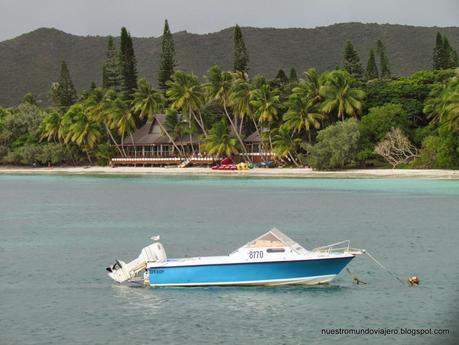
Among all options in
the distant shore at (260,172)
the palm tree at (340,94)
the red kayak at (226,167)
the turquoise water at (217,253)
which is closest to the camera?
the turquoise water at (217,253)

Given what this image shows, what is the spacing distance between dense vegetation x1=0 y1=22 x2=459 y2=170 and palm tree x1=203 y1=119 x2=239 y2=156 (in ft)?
0.31

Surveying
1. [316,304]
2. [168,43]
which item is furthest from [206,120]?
[316,304]

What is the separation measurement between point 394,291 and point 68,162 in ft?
251

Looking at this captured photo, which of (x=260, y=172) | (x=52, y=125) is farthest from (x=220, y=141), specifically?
(x=52, y=125)

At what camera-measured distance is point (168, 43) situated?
9206 centimetres

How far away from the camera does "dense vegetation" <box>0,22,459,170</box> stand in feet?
217


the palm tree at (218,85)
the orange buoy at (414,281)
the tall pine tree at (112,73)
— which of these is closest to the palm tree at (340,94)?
the palm tree at (218,85)

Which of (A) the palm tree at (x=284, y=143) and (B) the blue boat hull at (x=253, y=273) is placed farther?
(A) the palm tree at (x=284, y=143)

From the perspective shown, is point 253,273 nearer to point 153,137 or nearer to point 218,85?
point 218,85

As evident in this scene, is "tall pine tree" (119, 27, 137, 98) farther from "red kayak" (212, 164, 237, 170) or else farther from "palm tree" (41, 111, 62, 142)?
"red kayak" (212, 164, 237, 170)

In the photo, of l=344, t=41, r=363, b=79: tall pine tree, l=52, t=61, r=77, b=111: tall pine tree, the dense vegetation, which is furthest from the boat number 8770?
l=52, t=61, r=77, b=111: tall pine tree

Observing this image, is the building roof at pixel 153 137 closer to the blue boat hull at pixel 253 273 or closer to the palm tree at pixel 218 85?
the palm tree at pixel 218 85

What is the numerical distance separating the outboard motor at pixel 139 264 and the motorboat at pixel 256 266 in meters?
0.02

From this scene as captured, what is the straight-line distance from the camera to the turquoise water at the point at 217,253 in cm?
1761
